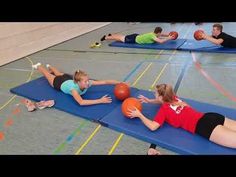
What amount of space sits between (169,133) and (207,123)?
39 centimetres

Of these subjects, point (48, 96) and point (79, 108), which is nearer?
point (79, 108)

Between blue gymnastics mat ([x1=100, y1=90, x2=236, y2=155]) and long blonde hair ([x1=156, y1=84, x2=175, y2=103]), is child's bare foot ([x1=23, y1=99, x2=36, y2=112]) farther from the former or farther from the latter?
long blonde hair ([x1=156, y1=84, x2=175, y2=103])

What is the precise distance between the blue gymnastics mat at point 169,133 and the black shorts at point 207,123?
2.6 inches

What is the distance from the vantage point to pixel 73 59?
18.9 ft

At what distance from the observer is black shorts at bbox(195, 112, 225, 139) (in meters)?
2.40

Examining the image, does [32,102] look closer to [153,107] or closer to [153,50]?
[153,107]

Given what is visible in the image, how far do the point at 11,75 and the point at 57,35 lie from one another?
10.4 ft

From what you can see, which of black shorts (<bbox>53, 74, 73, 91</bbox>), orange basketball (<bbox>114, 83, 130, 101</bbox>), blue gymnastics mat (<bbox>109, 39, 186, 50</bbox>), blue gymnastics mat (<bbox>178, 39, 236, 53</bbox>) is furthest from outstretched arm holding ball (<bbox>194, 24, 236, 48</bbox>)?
black shorts (<bbox>53, 74, 73, 91</bbox>)

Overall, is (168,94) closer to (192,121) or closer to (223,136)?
(192,121)

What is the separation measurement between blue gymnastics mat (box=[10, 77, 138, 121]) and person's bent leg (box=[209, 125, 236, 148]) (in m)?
1.28

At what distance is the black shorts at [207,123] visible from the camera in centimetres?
240

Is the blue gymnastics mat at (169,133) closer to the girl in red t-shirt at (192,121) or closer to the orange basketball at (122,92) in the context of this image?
the girl in red t-shirt at (192,121)

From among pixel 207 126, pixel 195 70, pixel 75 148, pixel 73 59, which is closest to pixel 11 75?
pixel 73 59

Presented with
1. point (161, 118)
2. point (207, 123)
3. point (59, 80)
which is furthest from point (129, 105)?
point (59, 80)
